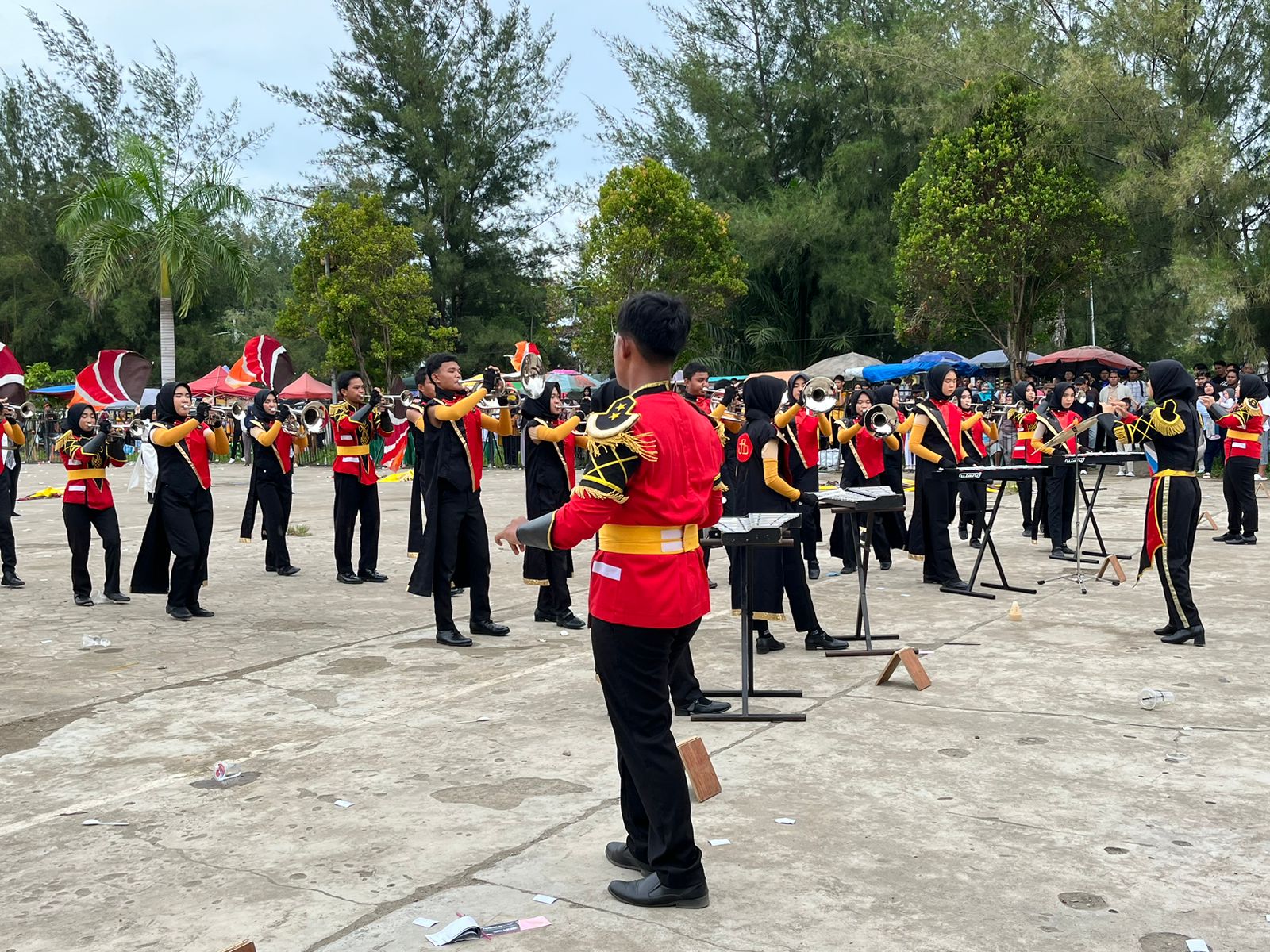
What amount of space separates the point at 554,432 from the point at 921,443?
349cm

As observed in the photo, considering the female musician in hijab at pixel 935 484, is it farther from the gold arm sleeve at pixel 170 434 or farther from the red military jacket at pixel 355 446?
the gold arm sleeve at pixel 170 434

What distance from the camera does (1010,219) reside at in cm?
2525

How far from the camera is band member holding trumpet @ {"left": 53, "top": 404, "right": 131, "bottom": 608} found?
10.0 m

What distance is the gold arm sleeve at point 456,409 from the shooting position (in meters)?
8.18

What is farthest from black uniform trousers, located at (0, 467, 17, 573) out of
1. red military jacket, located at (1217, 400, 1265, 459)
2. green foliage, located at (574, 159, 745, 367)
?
green foliage, located at (574, 159, 745, 367)

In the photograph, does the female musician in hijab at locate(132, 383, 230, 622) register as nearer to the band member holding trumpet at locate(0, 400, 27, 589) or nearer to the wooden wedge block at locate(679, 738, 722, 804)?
the band member holding trumpet at locate(0, 400, 27, 589)

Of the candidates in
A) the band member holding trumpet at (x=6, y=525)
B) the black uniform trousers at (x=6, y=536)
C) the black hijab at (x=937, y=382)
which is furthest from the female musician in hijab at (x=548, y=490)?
the black uniform trousers at (x=6, y=536)

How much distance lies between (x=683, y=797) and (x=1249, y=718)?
358 cm

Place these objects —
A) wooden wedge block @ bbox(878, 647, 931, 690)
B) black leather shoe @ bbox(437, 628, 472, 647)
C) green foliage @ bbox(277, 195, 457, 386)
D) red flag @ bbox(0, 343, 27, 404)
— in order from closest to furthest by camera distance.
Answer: wooden wedge block @ bbox(878, 647, 931, 690), black leather shoe @ bbox(437, 628, 472, 647), red flag @ bbox(0, 343, 27, 404), green foliage @ bbox(277, 195, 457, 386)

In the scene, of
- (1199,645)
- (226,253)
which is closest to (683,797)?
(1199,645)

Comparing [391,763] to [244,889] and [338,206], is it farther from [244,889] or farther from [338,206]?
[338,206]

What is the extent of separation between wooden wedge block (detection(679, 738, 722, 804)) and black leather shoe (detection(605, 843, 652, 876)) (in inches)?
23.7

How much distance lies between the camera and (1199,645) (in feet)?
24.9

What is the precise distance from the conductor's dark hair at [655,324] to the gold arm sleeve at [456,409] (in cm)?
432
